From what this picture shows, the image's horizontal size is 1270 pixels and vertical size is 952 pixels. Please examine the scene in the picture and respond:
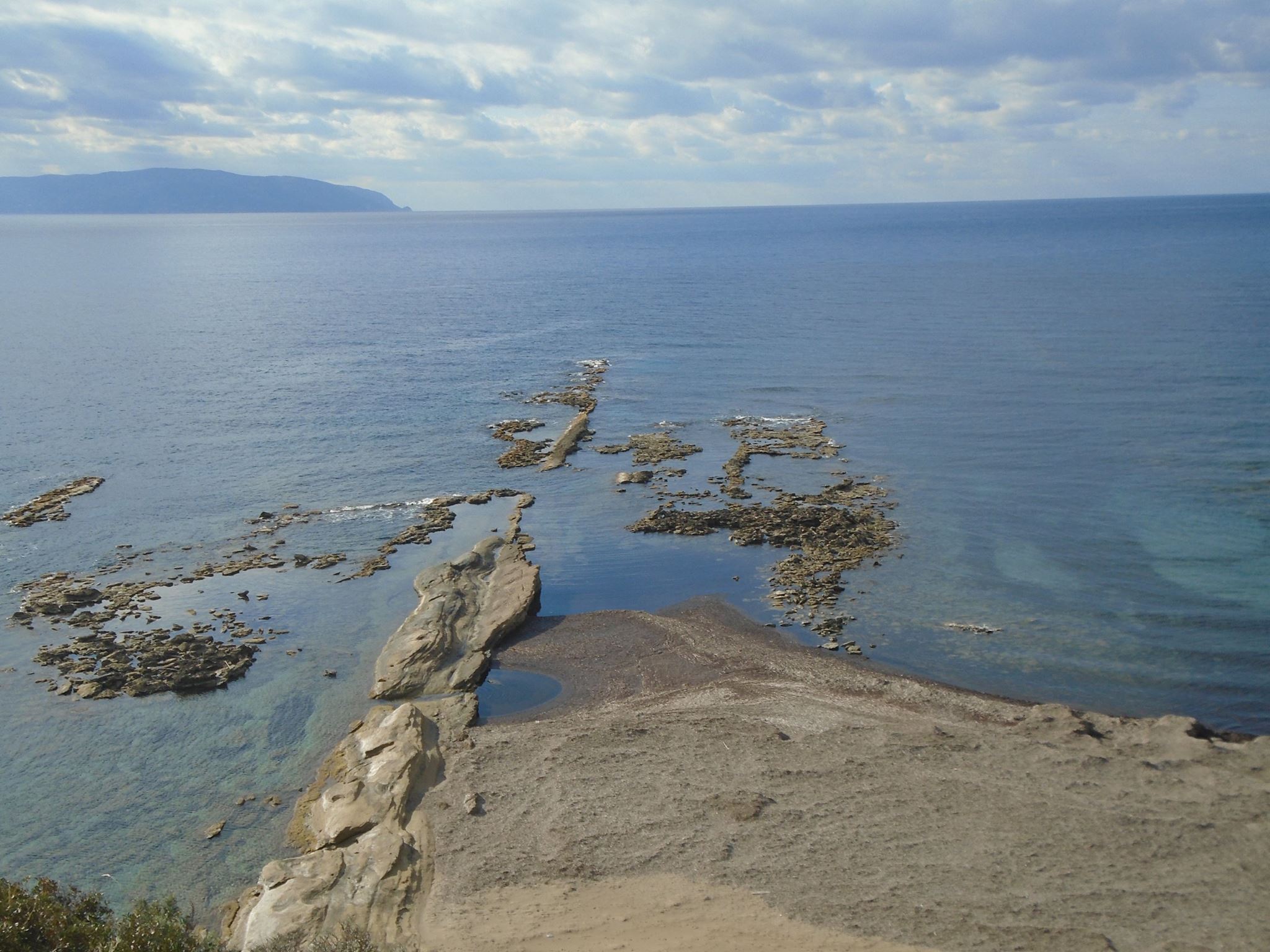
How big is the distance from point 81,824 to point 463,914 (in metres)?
11.7

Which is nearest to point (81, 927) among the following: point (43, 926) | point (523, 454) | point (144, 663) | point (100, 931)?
point (100, 931)

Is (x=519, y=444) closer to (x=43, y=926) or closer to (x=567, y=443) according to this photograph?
(x=567, y=443)

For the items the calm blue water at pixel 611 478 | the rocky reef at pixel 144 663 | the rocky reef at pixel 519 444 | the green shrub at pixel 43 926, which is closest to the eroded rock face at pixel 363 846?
the calm blue water at pixel 611 478

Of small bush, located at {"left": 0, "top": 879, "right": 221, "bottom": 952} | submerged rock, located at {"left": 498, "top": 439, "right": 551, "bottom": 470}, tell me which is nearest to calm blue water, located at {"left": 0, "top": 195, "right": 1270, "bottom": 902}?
submerged rock, located at {"left": 498, "top": 439, "right": 551, "bottom": 470}

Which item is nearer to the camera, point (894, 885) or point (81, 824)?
point (894, 885)

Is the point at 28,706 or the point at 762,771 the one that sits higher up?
the point at 762,771

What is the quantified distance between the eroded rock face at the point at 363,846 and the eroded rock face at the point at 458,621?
2.40m

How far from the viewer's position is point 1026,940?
16469 millimetres

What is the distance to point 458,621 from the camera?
105 feet

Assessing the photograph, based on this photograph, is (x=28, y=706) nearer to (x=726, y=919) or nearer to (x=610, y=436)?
(x=726, y=919)

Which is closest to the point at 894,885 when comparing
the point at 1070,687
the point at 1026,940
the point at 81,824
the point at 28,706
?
the point at 1026,940

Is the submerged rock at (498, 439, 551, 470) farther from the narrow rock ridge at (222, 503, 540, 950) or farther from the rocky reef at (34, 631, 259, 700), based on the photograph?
the rocky reef at (34, 631, 259, 700)

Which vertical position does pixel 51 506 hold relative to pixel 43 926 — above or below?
below

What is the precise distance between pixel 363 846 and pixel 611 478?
95.6 feet
